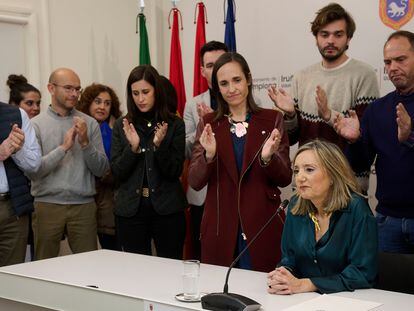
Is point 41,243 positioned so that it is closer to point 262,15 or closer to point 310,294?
point 310,294

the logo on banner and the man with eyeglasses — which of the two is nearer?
the man with eyeglasses

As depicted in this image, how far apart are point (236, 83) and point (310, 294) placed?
1.24 m

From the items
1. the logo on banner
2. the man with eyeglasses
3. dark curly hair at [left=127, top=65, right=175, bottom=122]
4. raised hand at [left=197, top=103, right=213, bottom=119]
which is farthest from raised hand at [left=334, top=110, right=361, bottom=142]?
the man with eyeglasses

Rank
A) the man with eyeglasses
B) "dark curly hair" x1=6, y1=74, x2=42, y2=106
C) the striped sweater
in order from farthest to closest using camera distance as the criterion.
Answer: "dark curly hair" x1=6, y1=74, x2=42, y2=106
the man with eyeglasses
the striped sweater

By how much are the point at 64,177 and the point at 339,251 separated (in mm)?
2083

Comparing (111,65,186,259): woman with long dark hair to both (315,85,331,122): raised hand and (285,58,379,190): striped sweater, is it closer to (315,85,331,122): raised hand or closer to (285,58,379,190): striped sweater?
(285,58,379,190): striped sweater

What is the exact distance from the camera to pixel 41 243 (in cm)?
364

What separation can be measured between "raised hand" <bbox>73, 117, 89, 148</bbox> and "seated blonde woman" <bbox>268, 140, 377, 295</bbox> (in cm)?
167

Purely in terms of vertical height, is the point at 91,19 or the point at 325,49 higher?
the point at 91,19

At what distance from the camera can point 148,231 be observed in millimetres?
3412

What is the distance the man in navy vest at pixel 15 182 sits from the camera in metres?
3.31

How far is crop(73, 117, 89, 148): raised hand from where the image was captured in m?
3.52

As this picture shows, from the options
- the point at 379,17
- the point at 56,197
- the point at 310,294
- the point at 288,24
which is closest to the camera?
the point at 310,294

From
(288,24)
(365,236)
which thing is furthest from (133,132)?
(288,24)
